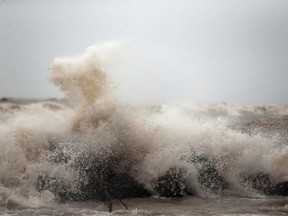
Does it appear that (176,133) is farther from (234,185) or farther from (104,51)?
(104,51)

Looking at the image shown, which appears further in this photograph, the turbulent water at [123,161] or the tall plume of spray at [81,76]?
the tall plume of spray at [81,76]

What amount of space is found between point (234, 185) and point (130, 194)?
217 cm

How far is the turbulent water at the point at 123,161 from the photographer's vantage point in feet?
23.6

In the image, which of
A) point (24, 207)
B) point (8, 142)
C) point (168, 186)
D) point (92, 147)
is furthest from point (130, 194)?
point (8, 142)

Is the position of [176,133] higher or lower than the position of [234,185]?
higher

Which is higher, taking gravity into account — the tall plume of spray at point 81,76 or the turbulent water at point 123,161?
the tall plume of spray at point 81,76

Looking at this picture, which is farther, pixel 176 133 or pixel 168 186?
pixel 176 133

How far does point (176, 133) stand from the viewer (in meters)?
9.39

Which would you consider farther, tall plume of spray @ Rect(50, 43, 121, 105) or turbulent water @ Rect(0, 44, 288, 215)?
tall plume of spray @ Rect(50, 43, 121, 105)

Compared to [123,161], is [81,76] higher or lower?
higher

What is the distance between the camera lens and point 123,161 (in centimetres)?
834

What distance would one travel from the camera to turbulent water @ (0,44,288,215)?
721 centimetres

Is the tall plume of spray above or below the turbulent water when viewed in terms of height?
above

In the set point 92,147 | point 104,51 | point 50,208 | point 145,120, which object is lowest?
point 50,208
